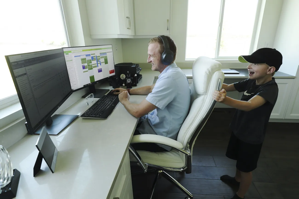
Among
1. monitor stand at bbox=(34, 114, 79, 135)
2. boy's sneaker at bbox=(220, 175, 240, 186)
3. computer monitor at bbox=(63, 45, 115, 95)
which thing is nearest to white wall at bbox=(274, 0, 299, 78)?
boy's sneaker at bbox=(220, 175, 240, 186)

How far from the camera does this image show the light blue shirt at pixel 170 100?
3.40 feet

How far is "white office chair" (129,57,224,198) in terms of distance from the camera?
88cm

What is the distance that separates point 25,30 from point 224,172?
209 centimetres

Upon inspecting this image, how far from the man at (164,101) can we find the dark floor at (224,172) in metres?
0.58

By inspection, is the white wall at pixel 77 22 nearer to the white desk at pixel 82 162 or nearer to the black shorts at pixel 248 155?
the white desk at pixel 82 162

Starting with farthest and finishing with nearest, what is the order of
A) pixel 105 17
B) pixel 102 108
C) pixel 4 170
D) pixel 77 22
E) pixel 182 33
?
pixel 182 33
pixel 105 17
pixel 77 22
pixel 102 108
pixel 4 170

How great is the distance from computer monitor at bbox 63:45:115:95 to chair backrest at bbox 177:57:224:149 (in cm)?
93

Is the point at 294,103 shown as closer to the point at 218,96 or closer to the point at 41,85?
the point at 218,96


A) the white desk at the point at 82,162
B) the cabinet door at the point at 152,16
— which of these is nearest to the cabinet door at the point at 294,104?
the cabinet door at the point at 152,16

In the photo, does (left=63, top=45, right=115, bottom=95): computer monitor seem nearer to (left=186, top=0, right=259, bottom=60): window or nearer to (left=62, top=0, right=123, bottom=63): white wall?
(left=62, top=0, right=123, bottom=63): white wall

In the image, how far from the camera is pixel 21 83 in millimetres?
667

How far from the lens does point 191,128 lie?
0.95 metres

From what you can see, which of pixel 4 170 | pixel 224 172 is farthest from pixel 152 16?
pixel 4 170

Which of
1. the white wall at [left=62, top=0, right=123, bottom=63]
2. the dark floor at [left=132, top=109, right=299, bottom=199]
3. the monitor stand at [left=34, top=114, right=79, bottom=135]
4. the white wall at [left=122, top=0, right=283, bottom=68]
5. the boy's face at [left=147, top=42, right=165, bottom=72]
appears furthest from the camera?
the white wall at [left=122, top=0, right=283, bottom=68]
